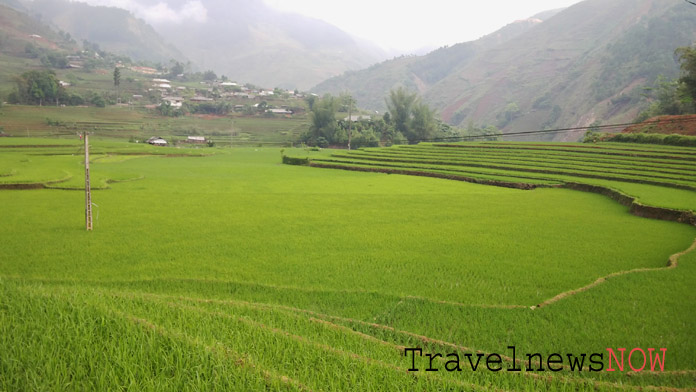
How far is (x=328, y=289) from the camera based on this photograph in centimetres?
638

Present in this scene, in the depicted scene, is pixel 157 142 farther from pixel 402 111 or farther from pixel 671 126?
pixel 671 126

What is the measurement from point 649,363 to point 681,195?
48.9ft

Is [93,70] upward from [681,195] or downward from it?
upward

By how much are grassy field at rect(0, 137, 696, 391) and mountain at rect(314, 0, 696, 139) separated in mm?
76886

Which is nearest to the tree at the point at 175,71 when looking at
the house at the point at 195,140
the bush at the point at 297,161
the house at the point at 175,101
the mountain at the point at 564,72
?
the house at the point at 175,101

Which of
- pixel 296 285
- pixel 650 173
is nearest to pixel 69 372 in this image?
pixel 296 285

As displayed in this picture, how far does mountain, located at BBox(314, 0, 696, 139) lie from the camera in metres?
84.8

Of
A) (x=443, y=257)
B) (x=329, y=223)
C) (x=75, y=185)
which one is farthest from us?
(x=75, y=185)

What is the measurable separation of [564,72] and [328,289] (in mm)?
142522

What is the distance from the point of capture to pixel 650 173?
20.7m

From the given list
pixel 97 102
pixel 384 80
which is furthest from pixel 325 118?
pixel 384 80

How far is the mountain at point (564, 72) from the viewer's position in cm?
8475

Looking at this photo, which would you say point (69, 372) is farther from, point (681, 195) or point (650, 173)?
point (650, 173)

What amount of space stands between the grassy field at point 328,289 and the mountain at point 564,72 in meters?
76.9
